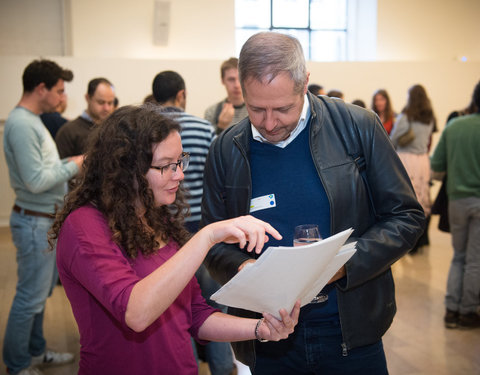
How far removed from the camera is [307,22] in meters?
9.62

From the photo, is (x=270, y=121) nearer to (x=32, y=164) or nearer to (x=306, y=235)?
(x=306, y=235)

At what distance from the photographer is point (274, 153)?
1.66 metres

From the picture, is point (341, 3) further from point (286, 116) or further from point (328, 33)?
point (286, 116)

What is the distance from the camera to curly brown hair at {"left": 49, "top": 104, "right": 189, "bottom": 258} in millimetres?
1340

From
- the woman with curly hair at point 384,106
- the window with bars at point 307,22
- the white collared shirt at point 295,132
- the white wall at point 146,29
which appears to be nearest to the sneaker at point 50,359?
the white collared shirt at point 295,132

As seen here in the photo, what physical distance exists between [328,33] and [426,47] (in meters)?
1.77

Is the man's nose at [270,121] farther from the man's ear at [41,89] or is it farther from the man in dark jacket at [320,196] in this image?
the man's ear at [41,89]

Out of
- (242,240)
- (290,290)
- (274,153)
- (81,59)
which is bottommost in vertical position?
(290,290)

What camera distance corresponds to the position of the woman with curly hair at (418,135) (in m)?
5.39

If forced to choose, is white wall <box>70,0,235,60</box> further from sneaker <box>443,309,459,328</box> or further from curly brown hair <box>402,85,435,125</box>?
sneaker <box>443,309,459,328</box>

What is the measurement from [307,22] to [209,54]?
2305 millimetres

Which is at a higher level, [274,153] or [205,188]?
[274,153]

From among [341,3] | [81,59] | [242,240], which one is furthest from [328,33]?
[242,240]

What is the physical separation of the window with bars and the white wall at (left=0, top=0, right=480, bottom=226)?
943mm
